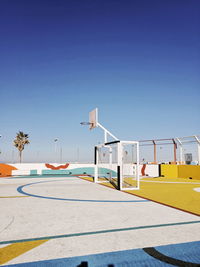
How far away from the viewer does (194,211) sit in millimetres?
7422

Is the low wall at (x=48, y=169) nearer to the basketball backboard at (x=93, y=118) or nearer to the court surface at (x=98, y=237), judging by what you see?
the basketball backboard at (x=93, y=118)

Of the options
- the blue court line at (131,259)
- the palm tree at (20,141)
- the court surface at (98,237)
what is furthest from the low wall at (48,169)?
the palm tree at (20,141)

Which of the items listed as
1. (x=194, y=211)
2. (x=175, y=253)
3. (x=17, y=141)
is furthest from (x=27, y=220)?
(x=17, y=141)

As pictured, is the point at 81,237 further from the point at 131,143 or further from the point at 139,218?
the point at 131,143

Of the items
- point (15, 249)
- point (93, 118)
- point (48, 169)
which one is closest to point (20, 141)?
point (48, 169)

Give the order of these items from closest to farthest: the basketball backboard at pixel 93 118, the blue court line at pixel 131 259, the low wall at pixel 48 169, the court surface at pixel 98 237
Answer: the blue court line at pixel 131 259 < the court surface at pixel 98 237 < the basketball backboard at pixel 93 118 < the low wall at pixel 48 169

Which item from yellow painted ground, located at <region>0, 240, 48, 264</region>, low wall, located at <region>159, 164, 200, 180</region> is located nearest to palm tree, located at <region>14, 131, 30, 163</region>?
low wall, located at <region>159, 164, 200, 180</region>

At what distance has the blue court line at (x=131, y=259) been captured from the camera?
3.57m

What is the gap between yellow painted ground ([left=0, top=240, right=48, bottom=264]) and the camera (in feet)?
12.5

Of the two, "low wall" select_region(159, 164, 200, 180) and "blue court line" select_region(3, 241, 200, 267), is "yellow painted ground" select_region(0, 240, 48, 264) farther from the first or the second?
"low wall" select_region(159, 164, 200, 180)

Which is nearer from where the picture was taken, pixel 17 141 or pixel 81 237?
pixel 81 237

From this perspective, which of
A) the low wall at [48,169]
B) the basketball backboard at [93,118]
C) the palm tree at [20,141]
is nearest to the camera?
the basketball backboard at [93,118]

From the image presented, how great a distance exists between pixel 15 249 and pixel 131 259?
2408mm

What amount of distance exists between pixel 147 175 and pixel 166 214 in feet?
66.4
